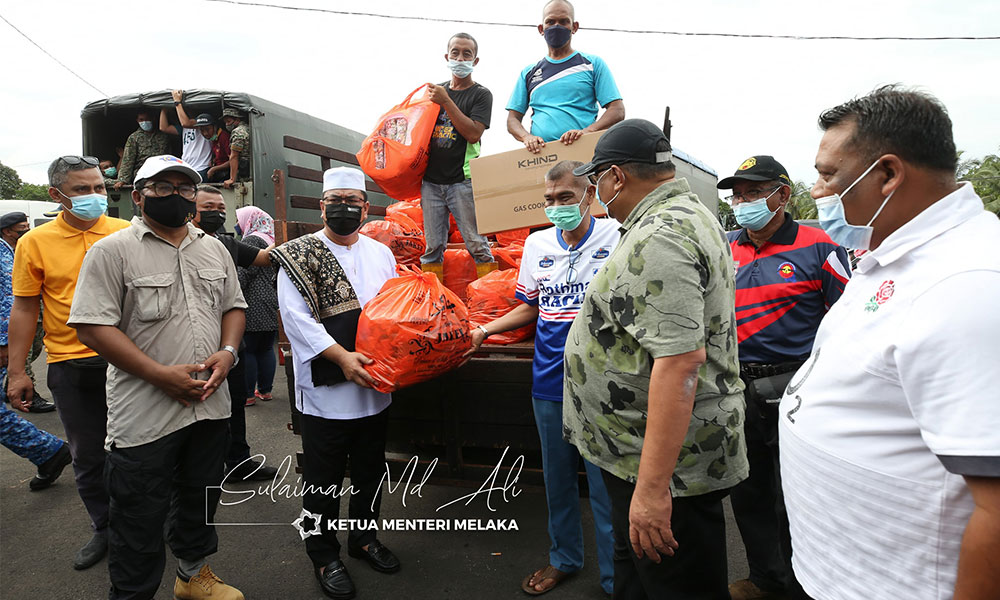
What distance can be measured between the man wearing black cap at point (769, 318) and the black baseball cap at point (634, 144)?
110 cm

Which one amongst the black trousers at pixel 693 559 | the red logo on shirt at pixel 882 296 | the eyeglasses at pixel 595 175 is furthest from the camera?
the eyeglasses at pixel 595 175

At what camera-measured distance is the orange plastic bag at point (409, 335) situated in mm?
2311

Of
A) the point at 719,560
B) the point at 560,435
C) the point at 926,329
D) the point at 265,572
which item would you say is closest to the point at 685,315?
the point at 926,329

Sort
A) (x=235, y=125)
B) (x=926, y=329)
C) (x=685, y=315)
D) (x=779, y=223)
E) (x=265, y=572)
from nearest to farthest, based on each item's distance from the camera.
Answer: (x=926, y=329) < (x=685, y=315) < (x=779, y=223) < (x=265, y=572) < (x=235, y=125)

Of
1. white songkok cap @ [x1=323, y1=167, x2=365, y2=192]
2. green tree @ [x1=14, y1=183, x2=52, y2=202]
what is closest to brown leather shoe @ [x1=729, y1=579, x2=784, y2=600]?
white songkok cap @ [x1=323, y1=167, x2=365, y2=192]

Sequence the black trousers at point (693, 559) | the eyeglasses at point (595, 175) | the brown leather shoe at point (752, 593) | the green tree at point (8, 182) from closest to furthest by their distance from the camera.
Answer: the black trousers at point (693, 559) < the eyeglasses at point (595, 175) < the brown leather shoe at point (752, 593) < the green tree at point (8, 182)

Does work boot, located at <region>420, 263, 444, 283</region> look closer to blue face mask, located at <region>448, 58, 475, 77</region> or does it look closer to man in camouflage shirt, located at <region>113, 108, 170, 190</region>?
blue face mask, located at <region>448, 58, 475, 77</region>

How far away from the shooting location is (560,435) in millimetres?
2396

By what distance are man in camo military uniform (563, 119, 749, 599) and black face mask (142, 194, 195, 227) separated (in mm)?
1823

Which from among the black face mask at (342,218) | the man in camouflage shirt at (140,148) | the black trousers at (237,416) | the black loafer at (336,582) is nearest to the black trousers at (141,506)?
A: the black loafer at (336,582)

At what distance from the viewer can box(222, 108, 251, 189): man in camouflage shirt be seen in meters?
5.88

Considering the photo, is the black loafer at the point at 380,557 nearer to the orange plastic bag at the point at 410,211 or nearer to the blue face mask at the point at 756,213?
the blue face mask at the point at 756,213

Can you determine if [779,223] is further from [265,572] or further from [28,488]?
[28,488]

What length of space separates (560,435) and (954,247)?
5.63ft
